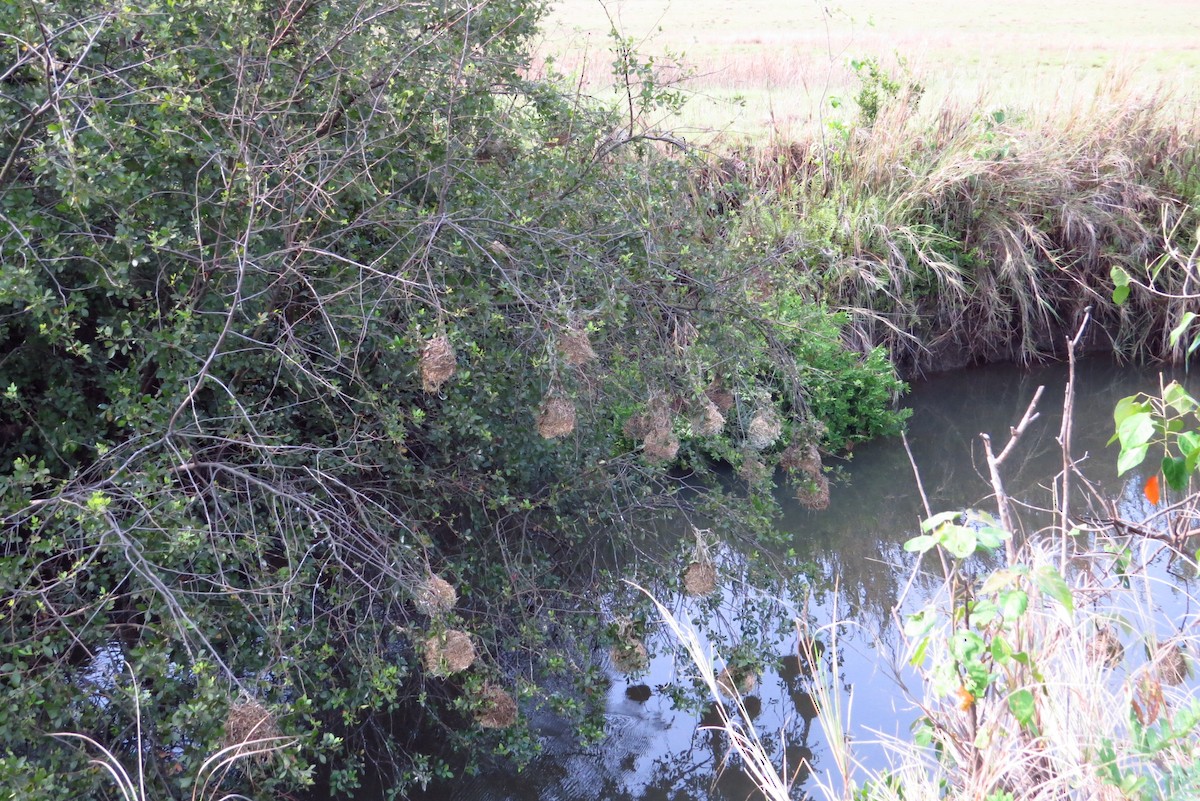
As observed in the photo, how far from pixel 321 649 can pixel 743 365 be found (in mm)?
2050

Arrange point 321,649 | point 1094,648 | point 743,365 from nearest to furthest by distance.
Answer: point 1094,648, point 321,649, point 743,365

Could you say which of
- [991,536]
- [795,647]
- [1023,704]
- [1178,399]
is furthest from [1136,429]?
[795,647]

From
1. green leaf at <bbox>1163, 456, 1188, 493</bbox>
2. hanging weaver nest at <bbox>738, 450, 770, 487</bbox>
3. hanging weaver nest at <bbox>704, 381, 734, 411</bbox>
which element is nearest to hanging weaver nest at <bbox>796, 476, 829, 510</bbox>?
hanging weaver nest at <bbox>738, 450, 770, 487</bbox>

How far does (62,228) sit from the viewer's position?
3.19 metres

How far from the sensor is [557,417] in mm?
3197

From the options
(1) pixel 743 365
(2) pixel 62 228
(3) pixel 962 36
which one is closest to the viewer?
(2) pixel 62 228

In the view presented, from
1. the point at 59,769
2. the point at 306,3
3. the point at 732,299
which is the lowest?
the point at 59,769

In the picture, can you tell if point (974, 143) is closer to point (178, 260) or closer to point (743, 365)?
point (743, 365)

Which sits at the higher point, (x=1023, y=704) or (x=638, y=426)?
(x=1023, y=704)

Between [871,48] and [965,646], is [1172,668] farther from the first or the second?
[871,48]

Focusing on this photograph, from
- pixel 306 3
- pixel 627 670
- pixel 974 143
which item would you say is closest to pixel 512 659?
pixel 627 670

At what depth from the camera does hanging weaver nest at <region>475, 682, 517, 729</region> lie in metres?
3.59

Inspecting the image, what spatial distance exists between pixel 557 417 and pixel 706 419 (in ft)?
2.38

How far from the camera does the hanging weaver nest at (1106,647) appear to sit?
2.54m
